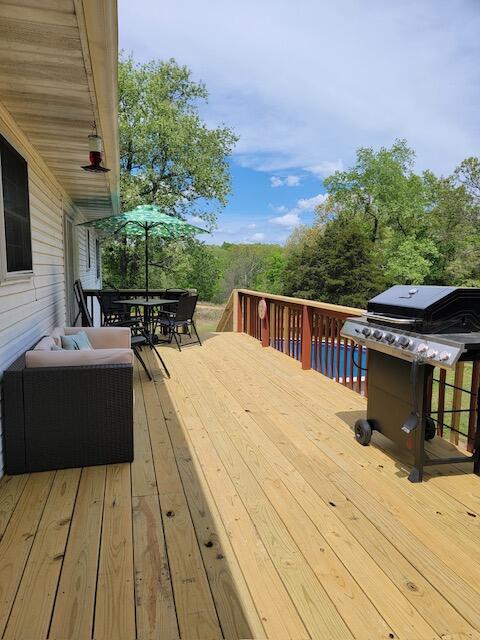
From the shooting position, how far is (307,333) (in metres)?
5.51

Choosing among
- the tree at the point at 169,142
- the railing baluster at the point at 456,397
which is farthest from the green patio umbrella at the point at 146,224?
the tree at the point at 169,142

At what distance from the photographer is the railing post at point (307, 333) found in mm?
5496

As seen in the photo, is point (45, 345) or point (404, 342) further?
point (45, 345)

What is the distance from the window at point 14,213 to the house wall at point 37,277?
93 millimetres

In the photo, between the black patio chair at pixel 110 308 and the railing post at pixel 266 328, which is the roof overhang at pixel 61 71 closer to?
the railing post at pixel 266 328

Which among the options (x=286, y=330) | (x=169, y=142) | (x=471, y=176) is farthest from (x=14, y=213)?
(x=471, y=176)

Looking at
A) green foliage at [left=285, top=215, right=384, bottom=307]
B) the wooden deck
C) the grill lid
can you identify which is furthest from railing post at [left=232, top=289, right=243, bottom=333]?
green foliage at [left=285, top=215, right=384, bottom=307]

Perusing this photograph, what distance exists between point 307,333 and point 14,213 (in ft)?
11.4

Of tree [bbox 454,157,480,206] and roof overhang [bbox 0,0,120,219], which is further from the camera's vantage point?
tree [bbox 454,157,480,206]

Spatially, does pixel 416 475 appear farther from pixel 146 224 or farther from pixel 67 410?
pixel 146 224

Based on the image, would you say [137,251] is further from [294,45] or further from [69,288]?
[69,288]

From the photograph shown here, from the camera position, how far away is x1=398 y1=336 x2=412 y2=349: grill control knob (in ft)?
8.31

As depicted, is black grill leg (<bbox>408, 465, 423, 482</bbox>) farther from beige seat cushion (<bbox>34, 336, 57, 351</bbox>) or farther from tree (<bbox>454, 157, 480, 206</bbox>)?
tree (<bbox>454, 157, 480, 206</bbox>)

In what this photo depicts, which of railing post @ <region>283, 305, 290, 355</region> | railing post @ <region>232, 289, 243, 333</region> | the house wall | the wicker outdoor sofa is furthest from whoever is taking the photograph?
railing post @ <region>232, 289, 243, 333</region>
